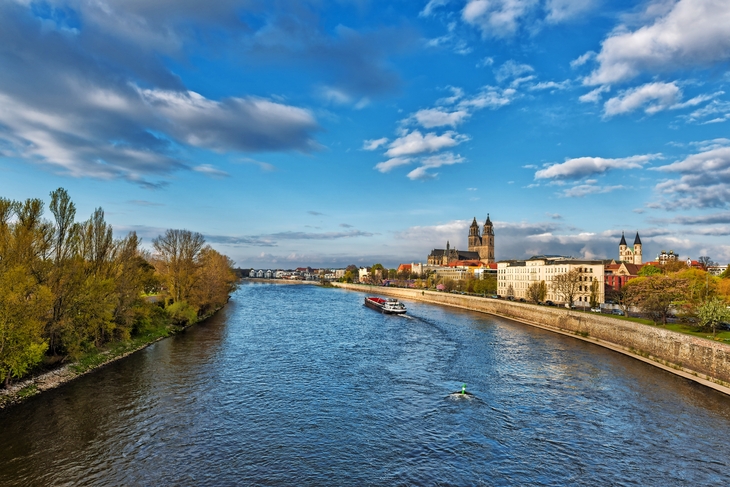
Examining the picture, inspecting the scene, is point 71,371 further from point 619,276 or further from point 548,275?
point 619,276

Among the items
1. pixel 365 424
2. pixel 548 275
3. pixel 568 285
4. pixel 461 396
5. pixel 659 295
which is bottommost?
pixel 365 424

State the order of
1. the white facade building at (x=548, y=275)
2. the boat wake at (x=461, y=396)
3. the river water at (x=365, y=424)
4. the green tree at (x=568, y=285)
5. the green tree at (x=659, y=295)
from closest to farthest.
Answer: the river water at (x=365, y=424) < the boat wake at (x=461, y=396) < the green tree at (x=659, y=295) < the green tree at (x=568, y=285) < the white facade building at (x=548, y=275)

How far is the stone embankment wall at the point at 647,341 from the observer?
35.7 meters

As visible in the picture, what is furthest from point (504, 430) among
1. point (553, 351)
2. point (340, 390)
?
point (553, 351)

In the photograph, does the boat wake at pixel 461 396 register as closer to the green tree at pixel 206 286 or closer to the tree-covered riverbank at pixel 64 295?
the tree-covered riverbank at pixel 64 295

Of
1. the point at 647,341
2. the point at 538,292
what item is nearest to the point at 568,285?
the point at 538,292

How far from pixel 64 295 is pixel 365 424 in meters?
27.9

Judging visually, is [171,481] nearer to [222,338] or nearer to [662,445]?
[662,445]

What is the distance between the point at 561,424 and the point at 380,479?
13.5 m

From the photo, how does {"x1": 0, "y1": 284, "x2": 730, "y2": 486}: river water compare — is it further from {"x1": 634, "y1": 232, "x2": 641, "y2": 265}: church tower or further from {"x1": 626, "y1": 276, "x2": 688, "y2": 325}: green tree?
{"x1": 634, "y1": 232, "x2": 641, "y2": 265}: church tower

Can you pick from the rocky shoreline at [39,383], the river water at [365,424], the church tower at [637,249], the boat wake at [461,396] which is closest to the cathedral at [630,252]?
the church tower at [637,249]

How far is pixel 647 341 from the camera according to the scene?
45344mm

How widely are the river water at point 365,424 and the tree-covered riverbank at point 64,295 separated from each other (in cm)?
314

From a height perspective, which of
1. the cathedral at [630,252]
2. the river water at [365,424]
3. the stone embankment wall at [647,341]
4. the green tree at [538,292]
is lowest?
the river water at [365,424]
